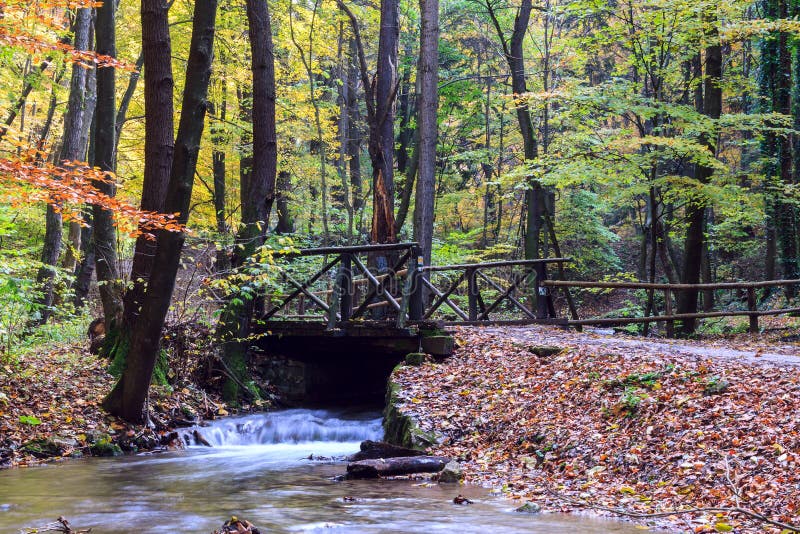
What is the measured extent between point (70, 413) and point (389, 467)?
448cm

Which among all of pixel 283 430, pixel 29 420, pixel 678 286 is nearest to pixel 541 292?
pixel 678 286

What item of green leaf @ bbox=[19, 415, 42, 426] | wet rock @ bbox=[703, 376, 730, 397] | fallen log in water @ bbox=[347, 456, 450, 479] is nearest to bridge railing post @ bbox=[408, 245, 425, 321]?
fallen log in water @ bbox=[347, 456, 450, 479]

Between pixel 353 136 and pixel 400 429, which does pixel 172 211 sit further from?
pixel 353 136

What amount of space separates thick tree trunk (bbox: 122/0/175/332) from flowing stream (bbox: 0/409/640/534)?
260cm

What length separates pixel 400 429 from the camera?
8914 mm

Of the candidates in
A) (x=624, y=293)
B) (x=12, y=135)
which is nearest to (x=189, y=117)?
(x=12, y=135)

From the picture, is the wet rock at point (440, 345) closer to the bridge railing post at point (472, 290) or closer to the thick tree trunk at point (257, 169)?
the bridge railing post at point (472, 290)

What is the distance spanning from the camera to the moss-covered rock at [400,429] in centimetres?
836

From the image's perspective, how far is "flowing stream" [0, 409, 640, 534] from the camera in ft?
17.2

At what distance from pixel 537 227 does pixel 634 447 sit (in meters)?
13.1

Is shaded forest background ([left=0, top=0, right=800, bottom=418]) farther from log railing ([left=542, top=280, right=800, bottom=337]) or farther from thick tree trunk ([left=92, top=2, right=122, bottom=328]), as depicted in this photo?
log railing ([left=542, top=280, right=800, bottom=337])

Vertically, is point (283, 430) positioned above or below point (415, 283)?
below

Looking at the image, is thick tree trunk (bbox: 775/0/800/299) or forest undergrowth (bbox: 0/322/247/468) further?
thick tree trunk (bbox: 775/0/800/299)

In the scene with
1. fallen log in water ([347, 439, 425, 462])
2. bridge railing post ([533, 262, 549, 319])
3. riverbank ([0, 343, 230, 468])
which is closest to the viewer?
fallen log in water ([347, 439, 425, 462])
